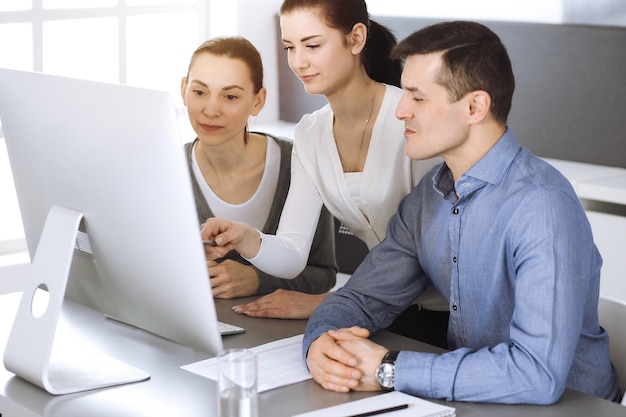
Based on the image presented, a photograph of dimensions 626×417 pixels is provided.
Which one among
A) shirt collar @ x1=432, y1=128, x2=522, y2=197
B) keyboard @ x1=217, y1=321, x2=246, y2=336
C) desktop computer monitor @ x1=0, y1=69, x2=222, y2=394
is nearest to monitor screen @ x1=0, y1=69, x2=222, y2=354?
desktop computer monitor @ x1=0, y1=69, x2=222, y2=394

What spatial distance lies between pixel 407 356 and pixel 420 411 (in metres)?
0.14

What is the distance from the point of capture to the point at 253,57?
271 cm

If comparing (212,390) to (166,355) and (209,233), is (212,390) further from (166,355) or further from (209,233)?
(209,233)

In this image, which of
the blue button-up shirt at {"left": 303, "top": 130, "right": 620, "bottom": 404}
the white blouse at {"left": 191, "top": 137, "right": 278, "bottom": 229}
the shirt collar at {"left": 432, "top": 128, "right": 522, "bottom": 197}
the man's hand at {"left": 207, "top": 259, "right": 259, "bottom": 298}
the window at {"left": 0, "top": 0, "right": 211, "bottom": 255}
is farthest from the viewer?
the window at {"left": 0, "top": 0, "right": 211, "bottom": 255}

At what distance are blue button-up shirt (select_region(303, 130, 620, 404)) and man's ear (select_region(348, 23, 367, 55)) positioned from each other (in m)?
0.48

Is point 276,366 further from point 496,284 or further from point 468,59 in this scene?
point 468,59

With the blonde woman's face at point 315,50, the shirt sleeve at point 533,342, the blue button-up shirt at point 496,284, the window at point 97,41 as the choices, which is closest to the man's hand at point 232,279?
the blue button-up shirt at point 496,284

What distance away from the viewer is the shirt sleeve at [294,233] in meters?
2.40

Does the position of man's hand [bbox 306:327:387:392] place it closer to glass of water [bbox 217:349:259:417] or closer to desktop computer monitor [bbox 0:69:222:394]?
desktop computer monitor [bbox 0:69:222:394]

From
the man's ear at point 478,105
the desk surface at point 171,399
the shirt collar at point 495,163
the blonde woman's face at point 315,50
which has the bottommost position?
the desk surface at point 171,399

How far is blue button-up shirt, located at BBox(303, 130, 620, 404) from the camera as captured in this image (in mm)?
1735

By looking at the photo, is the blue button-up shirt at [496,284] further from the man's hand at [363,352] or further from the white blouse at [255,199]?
the white blouse at [255,199]

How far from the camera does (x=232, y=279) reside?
2.40 metres

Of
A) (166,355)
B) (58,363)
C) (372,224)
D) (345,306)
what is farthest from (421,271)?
(58,363)
